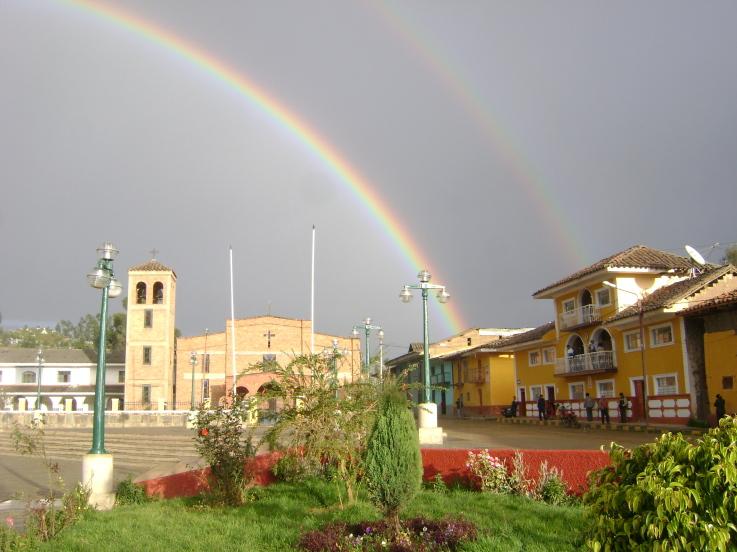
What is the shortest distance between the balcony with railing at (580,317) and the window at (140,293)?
122 feet

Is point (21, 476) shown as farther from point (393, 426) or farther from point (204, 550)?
point (393, 426)

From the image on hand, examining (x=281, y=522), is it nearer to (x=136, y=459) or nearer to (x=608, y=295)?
(x=136, y=459)

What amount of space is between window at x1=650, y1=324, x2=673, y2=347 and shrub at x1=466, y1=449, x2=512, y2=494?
22316 millimetres

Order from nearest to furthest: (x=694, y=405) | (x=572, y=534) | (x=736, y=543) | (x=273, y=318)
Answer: (x=736, y=543) < (x=572, y=534) < (x=694, y=405) < (x=273, y=318)

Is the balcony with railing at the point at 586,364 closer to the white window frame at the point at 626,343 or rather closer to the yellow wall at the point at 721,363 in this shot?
the white window frame at the point at 626,343

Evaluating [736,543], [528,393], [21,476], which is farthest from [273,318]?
[736,543]

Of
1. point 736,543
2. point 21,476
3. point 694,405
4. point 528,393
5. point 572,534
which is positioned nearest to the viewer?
point 736,543

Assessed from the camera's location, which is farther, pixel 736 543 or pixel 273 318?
pixel 273 318

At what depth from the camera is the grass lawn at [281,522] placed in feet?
27.5

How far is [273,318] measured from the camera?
67812 millimetres

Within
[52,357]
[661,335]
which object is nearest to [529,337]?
[661,335]

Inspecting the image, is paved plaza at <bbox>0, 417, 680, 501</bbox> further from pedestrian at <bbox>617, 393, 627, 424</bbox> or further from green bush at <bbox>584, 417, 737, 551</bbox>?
green bush at <bbox>584, 417, 737, 551</bbox>

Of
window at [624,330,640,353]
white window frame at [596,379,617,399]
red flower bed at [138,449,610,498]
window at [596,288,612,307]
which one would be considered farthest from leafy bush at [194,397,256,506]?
window at [596,288,612,307]

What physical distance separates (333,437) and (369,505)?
48.3 inches
